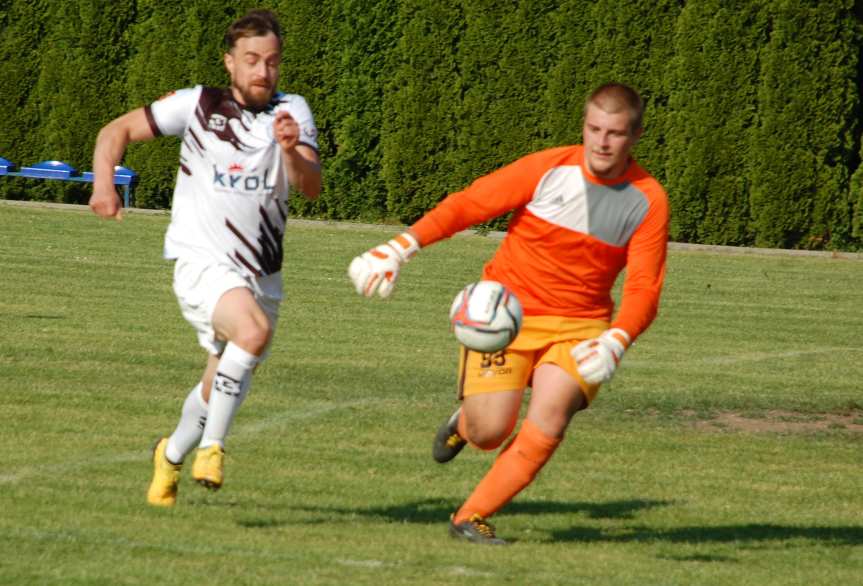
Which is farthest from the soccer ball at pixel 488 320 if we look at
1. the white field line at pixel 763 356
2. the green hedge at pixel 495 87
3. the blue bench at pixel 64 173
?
the blue bench at pixel 64 173

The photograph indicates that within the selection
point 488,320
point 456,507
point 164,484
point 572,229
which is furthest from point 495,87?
point 488,320

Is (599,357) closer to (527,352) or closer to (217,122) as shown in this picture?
(527,352)

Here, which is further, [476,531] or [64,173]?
[64,173]

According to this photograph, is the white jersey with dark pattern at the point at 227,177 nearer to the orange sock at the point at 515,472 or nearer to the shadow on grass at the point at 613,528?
the shadow on grass at the point at 613,528

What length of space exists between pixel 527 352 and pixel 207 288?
1.42 m

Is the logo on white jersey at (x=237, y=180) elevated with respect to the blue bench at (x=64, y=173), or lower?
elevated

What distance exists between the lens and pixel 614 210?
23.4 feet

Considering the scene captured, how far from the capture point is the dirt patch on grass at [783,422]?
35.8 feet

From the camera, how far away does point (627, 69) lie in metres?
24.6

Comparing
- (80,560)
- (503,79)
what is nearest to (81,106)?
(503,79)

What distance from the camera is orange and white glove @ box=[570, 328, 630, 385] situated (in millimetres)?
6613

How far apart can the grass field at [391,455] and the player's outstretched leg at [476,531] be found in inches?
4.5

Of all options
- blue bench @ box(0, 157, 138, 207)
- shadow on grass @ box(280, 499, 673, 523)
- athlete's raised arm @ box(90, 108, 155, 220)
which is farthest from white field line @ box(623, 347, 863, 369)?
blue bench @ box(0, 157, 138, 207)

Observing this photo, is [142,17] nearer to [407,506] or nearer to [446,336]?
[446,336]
